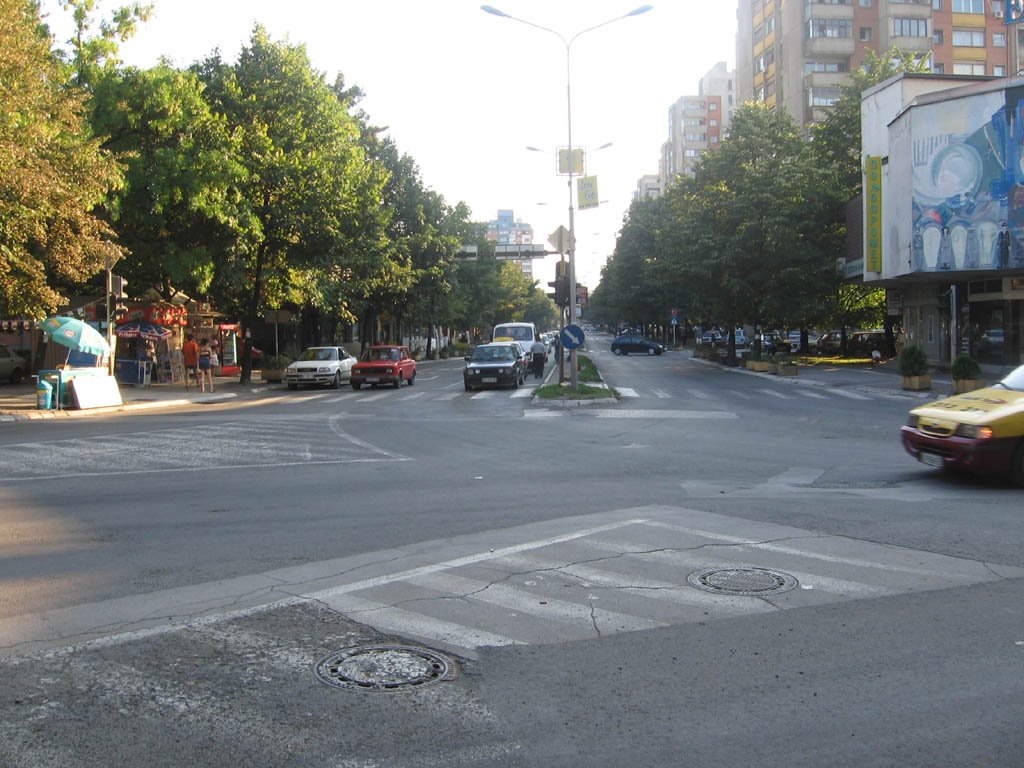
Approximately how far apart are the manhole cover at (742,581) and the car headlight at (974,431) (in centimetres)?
475

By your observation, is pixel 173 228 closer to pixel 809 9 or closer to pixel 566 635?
pixel 566 635

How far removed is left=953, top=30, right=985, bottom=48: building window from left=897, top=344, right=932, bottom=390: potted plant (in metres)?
53.8

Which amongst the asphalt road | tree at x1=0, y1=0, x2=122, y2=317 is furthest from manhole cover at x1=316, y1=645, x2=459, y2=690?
tree at x1=0, y1=0, x2=122, y2=317

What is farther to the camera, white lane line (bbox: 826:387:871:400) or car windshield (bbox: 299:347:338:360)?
car windshield (bbox: 299:347:338:360)

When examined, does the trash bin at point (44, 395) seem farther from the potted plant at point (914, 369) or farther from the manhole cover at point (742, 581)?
the potted plant at point (914, 369)

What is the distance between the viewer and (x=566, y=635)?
17.3 ft

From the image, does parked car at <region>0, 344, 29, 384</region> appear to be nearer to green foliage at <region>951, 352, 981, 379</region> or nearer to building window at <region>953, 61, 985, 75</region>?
green foliage at <region>951, 352, 981, 379</region>

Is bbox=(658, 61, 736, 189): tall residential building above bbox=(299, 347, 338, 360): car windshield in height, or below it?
above

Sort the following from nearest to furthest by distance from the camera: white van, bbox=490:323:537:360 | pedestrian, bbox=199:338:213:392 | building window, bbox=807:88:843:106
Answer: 1. pedestrian, bbox=199:338:213:392
2. white van, bbox=490:323:537:360
3. building window, bbox=807:88:843:106

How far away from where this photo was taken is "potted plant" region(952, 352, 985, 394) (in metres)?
23.1

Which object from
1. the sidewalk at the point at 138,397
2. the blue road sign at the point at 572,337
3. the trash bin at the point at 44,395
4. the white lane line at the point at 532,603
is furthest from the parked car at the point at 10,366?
the white lane line at the point at 532,603

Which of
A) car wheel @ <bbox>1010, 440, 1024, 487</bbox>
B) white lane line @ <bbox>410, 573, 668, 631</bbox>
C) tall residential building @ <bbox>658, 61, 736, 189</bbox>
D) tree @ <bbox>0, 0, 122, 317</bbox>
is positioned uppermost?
tall residential building @ <bbox>658, 61, 736, 189</bbox>

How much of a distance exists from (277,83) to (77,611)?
30704mm

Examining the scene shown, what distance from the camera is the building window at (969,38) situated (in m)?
68.8
